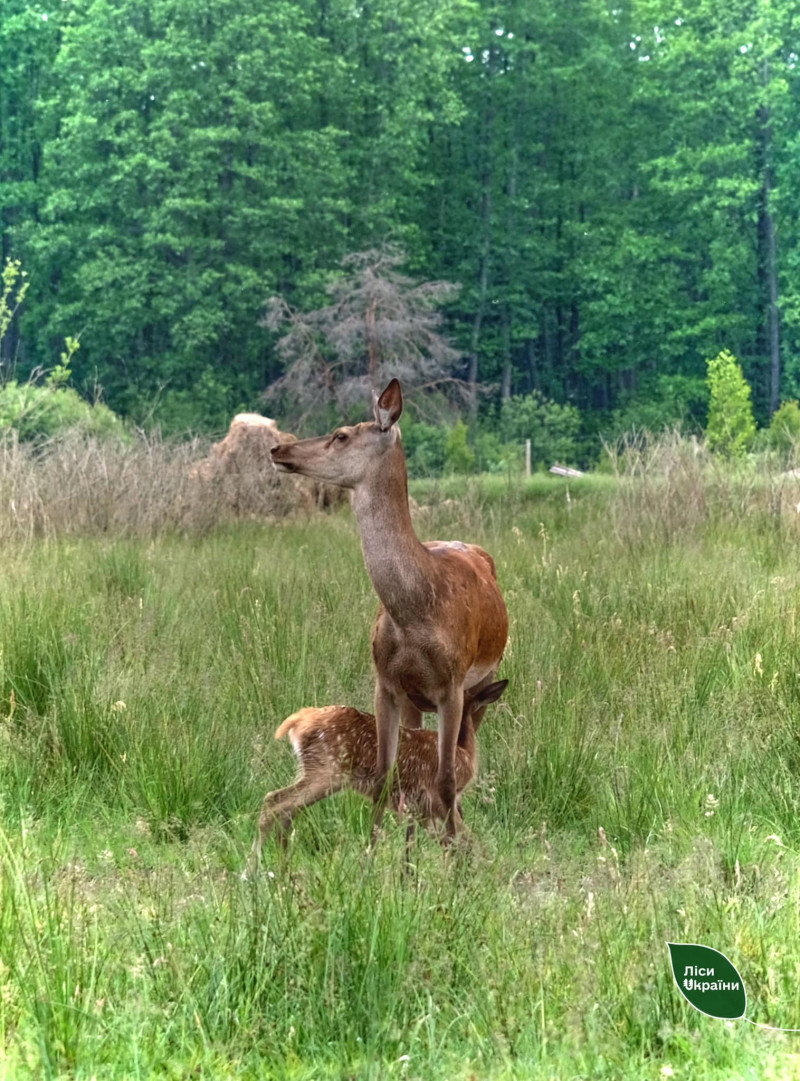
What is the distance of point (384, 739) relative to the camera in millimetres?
3971

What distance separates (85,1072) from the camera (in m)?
2.71

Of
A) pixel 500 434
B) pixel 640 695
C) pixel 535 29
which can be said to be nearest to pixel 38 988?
pixel 640 695

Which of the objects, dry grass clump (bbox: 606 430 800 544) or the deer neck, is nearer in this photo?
the deer neck

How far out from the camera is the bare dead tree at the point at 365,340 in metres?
26.4

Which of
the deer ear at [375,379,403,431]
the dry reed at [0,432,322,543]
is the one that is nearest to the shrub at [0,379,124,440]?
the dry reed at [0,432,322,543]

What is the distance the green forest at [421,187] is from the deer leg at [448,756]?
2619 cm

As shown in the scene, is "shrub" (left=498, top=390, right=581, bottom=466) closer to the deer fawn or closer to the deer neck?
the deer fawn

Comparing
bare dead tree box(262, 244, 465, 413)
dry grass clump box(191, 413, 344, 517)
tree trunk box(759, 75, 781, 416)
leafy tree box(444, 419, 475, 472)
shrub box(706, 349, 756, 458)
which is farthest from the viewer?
tree trunk box(759, 75, 781, 416)

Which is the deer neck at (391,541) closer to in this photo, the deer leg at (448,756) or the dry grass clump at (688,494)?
the deer leg at (448,756)

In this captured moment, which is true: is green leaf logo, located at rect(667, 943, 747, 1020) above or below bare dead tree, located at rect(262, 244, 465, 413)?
below

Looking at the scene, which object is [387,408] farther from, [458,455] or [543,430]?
[543,430]

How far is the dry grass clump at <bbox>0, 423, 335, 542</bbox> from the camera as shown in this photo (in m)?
11.1

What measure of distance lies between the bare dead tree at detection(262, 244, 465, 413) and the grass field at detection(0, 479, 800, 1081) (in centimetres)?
1798

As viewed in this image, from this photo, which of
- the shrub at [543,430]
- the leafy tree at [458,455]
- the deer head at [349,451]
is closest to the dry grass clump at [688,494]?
the deer head at [349,451]
